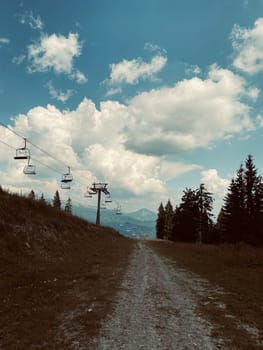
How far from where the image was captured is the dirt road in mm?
6574

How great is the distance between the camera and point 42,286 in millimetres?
11992

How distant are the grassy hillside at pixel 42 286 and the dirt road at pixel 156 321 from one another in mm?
560

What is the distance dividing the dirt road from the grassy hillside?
56 centimetres

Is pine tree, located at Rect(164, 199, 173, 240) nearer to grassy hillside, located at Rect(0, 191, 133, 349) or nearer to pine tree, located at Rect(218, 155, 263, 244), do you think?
pine tree, located at Rect(218, 155, 263, 244)

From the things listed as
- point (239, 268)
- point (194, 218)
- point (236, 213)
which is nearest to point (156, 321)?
point (239, 268)

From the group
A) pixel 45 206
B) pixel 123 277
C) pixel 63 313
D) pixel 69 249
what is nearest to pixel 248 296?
pixel 123 277

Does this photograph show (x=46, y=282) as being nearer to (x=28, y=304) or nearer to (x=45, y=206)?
(x=28, y=304)

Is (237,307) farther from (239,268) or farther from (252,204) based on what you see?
(252,204)

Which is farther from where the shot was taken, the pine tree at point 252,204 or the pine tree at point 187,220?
the pine tree at point 187,220

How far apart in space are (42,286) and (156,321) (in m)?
5.87

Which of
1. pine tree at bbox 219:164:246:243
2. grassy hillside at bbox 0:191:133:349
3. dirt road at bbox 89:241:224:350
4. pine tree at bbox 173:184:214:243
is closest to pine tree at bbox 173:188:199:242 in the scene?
pine tree at bbox 173:184:214:243

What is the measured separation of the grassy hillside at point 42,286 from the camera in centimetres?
712

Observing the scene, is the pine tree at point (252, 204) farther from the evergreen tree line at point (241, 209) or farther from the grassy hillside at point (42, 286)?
the grassy hillside at point (42, 286)

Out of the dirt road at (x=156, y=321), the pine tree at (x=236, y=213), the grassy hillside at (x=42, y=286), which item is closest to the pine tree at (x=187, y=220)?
the pine tree at (x=236, y=213)
